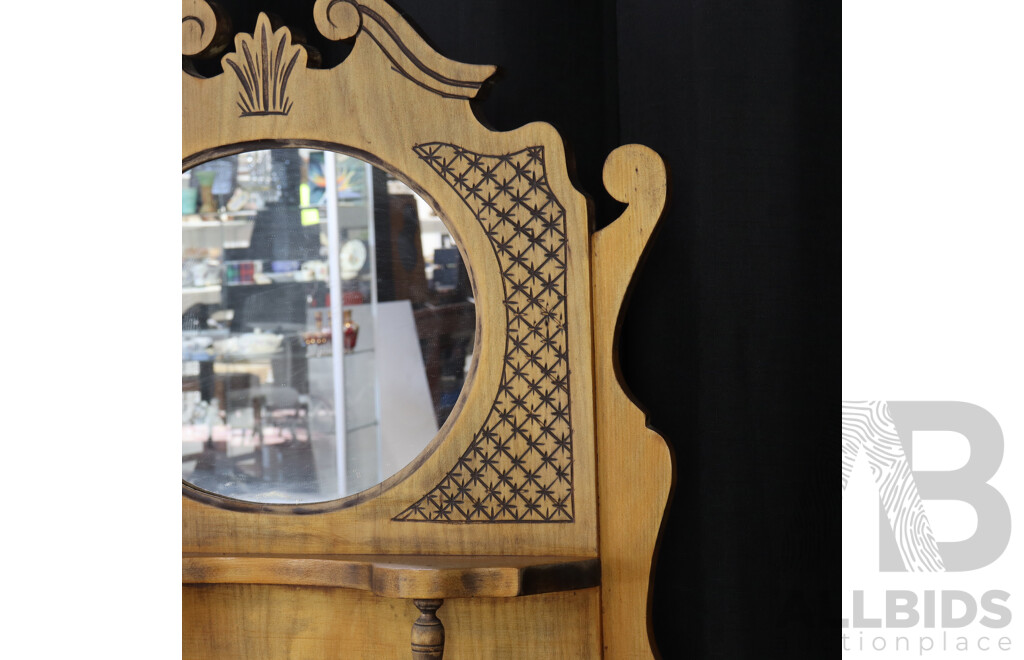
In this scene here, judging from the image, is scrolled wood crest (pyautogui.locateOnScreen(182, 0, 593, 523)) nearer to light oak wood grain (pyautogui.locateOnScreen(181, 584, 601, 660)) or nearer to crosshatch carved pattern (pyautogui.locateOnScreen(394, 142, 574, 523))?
A: crosshatch carved pattern (pyautogui.locateOnScreen(394, 142, 574, 523))

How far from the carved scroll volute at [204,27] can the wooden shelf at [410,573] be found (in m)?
0.63

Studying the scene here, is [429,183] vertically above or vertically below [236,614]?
above

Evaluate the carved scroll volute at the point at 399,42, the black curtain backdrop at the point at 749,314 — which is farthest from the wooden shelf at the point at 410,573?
the carved scroll volute at the point at 399,42

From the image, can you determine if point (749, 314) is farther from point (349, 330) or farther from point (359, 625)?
point (359, 625)

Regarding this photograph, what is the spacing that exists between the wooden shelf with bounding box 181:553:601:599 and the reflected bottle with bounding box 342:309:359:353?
0.25 metres

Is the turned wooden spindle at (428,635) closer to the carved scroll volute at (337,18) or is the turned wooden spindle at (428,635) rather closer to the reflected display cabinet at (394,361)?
the reflected display cabinet at (394,361)

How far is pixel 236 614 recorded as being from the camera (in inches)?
42.1

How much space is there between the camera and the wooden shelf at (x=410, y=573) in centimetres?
91

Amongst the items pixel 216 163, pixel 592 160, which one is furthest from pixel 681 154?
pixel 216 163

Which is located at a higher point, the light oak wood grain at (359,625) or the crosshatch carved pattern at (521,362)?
the crosshatch carved pattern at (521,362)

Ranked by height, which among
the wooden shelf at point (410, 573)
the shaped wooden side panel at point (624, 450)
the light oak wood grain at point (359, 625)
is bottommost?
the light oak wood grain at point (359, 625)

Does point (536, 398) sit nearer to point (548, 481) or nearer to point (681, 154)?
point (548, 481)

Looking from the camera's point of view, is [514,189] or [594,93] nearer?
[514,189]

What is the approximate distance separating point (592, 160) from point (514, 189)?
19 centimetres
